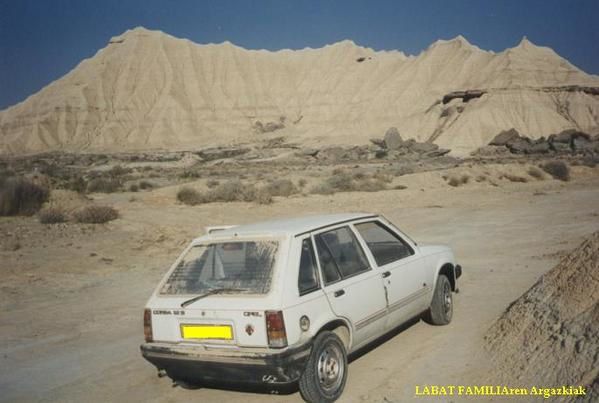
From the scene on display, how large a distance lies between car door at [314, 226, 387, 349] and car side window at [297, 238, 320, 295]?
0.23 feet

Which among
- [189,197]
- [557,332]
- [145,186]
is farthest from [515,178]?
[557,332]

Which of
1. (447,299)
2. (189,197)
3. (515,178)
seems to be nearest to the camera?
(447,299)

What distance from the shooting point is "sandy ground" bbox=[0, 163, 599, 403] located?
17.5 feet

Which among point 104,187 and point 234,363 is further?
point 104,187

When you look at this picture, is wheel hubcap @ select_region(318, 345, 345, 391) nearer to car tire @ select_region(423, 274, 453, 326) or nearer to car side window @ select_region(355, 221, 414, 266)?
car side window @ select_region(355, 221, 414, 266)

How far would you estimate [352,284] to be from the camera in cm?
500

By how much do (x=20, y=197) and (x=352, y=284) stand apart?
17289mm

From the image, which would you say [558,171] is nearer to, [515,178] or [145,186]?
[515,178]

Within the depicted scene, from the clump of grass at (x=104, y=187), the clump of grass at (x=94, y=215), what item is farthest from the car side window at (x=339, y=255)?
the clump of grass at (x=104, y=187)

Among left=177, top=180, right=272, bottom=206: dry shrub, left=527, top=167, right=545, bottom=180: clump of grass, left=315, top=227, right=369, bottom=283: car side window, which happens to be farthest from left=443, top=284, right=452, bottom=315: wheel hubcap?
left=527, top=167, right=545, bottom=180: clump of grass

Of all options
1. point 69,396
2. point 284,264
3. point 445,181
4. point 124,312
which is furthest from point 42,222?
point 445,181

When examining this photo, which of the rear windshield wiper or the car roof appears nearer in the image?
the rear windshield wiper

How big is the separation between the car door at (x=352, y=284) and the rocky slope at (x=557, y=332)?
3.51 feet

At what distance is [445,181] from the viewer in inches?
1200
